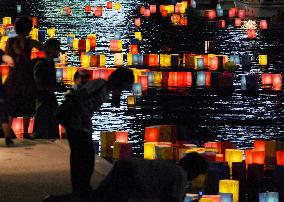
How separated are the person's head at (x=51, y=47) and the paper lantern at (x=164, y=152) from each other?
2157 mm

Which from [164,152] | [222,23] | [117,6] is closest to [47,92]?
[164,152]

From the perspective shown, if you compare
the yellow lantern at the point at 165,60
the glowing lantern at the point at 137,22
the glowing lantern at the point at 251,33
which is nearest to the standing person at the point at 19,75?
the yellow lantern at the point at 165,60

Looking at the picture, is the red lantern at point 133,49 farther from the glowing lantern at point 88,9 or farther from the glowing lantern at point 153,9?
the glowing lantern at point 153,9

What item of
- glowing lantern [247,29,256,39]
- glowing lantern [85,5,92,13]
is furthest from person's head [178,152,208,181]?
glowing lantern [85,5,92,13]

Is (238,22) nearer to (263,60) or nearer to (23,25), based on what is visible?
(263,60)

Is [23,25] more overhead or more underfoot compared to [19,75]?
more overhead

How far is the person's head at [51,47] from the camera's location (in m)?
14.5

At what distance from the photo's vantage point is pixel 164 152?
613 inches

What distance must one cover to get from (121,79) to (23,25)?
13.1 ft

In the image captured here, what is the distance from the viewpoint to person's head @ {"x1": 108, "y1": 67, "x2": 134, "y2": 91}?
1076 centimetres

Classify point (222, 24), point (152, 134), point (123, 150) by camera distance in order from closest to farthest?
point (123, 150) < point (152, 134) < point (222, 24)

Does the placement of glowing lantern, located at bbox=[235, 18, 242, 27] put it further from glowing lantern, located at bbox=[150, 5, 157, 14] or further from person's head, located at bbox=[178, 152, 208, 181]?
person's head, located at bbox=[178, 152, 208, 181]

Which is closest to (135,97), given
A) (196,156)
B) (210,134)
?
(210,134)

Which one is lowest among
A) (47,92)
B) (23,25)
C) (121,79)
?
(47,92)
